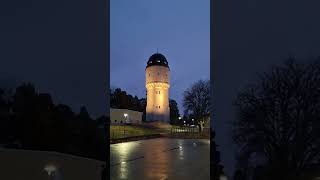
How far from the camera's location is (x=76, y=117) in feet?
13.6

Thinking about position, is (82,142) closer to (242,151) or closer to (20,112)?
(20,112)

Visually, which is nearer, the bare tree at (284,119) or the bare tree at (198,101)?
the bare tree at (284,119)

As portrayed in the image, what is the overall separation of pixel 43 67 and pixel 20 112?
1.71ft

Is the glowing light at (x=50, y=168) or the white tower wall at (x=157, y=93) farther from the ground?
the white tower wall at (x=157, y=93)

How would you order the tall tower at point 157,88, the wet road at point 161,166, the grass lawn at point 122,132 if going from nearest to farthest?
the wet road at point 161,166, the grass lawn at point 122,132, the tall tower at point 157,88

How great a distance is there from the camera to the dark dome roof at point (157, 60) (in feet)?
60.1

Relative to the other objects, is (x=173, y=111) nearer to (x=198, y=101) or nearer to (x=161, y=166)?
(x=198, y=101)

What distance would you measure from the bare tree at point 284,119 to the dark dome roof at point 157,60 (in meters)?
14.5

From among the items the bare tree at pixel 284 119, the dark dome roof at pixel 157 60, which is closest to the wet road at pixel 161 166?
the bare tree at pixel 284 119

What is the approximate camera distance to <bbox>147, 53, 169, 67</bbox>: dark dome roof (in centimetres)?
1832

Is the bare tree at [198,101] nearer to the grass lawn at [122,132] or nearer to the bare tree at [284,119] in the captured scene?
the grass lawn at [122,132]

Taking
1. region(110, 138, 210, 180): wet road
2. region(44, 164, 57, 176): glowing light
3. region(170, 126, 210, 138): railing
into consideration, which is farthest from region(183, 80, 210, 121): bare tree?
region(44, 164, 57, 176): glowing light

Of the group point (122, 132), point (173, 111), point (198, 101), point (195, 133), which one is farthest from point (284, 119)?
point (173, 111)

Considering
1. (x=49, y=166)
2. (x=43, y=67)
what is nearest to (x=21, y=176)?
(x=49, y=166)
